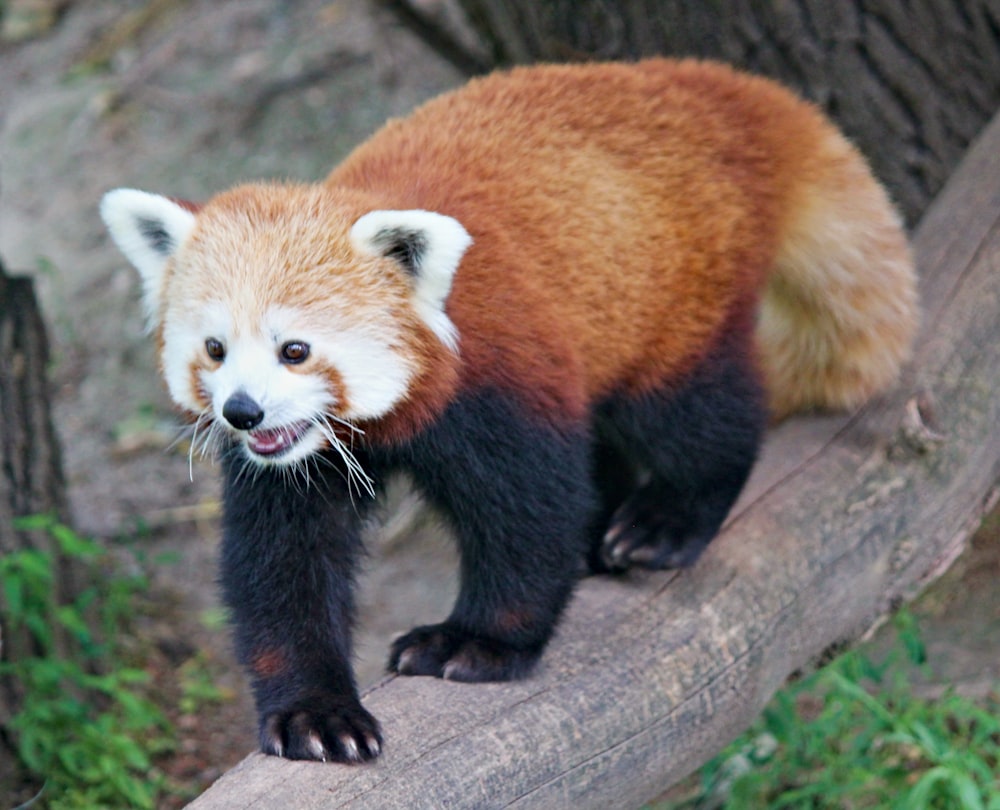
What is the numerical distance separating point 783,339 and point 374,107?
325 centimetres

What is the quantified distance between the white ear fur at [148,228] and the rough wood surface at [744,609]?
937mm

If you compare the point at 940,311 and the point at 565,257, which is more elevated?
the point at 565,257

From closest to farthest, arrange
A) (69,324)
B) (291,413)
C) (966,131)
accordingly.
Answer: (291,413) → (966,131) → (69,324)

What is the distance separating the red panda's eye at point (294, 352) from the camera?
2178mm

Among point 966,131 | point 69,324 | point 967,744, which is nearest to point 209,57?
point 69,324

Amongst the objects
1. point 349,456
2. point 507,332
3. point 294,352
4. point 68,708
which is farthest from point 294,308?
point 68,708

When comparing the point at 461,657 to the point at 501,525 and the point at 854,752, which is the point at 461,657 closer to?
the point at 501,525

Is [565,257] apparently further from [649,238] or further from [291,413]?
[291,413]

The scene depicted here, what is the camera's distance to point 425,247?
7.29ft

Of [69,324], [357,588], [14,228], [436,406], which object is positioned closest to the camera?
[436,406]

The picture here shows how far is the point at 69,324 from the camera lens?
5309mm

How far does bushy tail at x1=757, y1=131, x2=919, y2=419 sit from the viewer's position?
10.1 ft

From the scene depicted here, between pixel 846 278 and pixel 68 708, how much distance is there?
2290mm

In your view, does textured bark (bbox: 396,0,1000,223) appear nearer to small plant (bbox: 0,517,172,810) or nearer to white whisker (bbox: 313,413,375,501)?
white whisker (bbox: 313,413,375,501)
